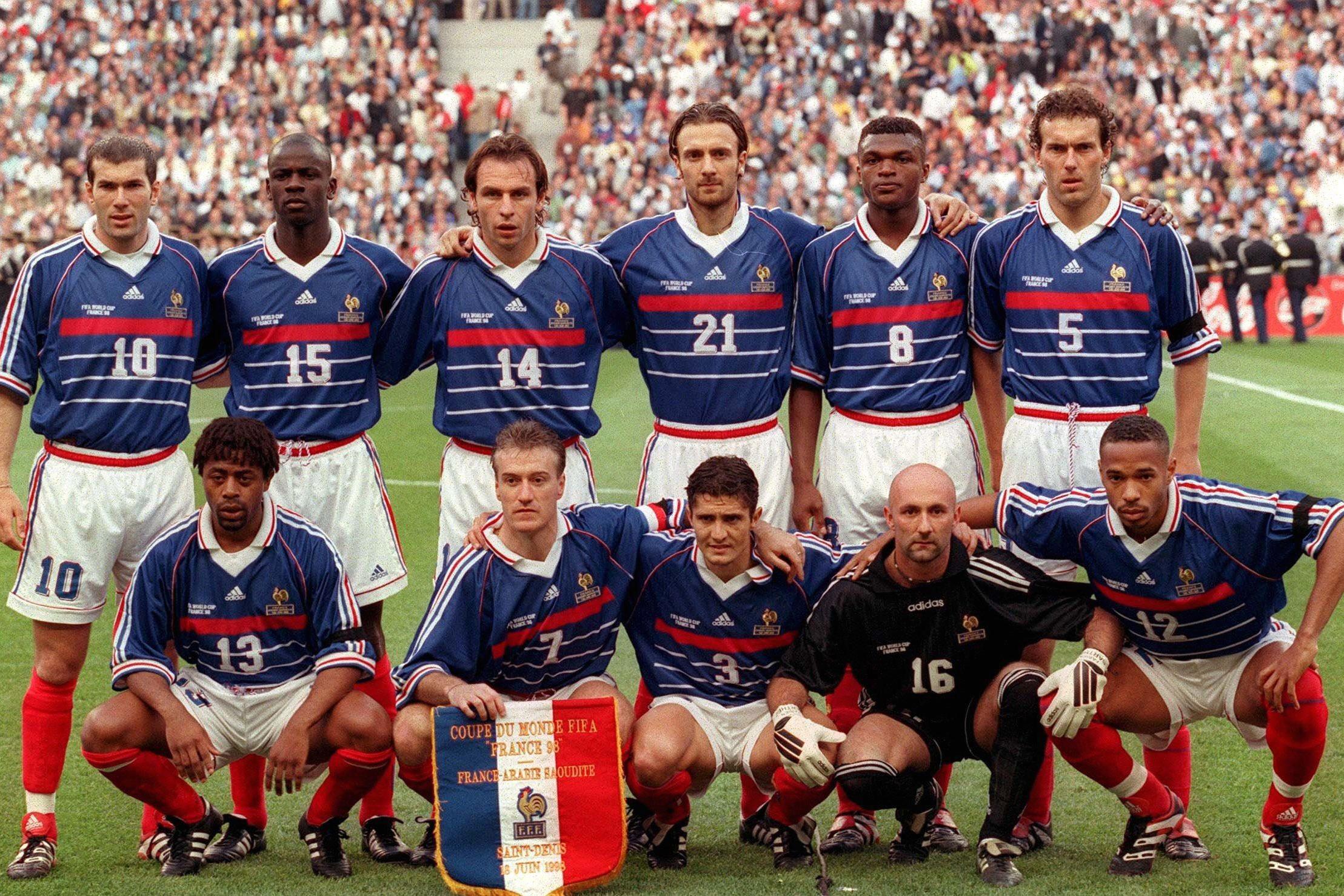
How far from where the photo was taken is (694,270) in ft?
18.5

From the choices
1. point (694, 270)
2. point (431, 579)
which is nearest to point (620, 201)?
point (431, 579)

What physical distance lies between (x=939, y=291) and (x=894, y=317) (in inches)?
7.0

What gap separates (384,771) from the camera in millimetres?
4949

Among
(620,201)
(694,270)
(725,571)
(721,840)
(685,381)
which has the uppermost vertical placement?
(620,201)

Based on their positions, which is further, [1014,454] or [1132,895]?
[1014,454]

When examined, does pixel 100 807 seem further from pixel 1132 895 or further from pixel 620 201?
pixel 620 201

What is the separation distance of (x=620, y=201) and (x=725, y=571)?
2194 centimetres

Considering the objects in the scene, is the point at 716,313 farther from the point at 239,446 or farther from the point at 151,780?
the point at 151,780

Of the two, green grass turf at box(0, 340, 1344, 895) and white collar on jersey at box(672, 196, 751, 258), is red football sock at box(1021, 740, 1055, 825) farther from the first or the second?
white collar on jersey at box(672, 196, 751, 258)

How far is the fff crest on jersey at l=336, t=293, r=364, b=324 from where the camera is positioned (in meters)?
5.52

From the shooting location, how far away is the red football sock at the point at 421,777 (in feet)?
15.9

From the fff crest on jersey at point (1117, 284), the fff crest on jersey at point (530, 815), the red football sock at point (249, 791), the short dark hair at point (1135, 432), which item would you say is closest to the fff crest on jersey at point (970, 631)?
the short dark hair at point (1135, 432)

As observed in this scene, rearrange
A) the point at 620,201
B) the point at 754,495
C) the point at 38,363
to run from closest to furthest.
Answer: the point at 754,495, the point at 38,363, the point at 620,201

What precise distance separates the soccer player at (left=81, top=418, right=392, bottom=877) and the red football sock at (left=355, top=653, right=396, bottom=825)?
0.50 feet
